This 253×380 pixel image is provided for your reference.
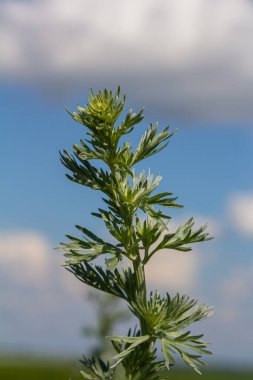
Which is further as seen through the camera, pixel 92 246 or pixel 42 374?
pixel 42 374

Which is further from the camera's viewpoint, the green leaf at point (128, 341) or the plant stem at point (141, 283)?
the plant stem at point (141, 283)

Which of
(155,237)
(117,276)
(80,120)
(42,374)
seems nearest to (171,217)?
(155,237)

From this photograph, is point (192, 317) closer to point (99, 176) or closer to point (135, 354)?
point (135, 354)

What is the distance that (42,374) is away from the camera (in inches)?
2970

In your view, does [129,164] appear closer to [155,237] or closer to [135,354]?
[155,237]

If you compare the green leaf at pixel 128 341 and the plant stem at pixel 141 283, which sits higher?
the plant stem at pixel 141 283

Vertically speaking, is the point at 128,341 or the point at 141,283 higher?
the point at 141,283

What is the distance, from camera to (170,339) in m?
4.60

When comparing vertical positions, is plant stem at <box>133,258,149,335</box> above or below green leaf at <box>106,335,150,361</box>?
above

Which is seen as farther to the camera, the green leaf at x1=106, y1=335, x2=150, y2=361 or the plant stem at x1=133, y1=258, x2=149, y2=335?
the plant stem at x1=133, y1=258, x2=149, y2=335

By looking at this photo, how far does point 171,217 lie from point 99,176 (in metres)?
0.49

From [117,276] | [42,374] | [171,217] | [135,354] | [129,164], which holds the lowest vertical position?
[135,354]

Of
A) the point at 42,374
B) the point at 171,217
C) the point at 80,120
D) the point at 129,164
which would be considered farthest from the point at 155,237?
the point at 42,374

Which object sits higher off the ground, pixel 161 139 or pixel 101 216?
pixel 161 139
